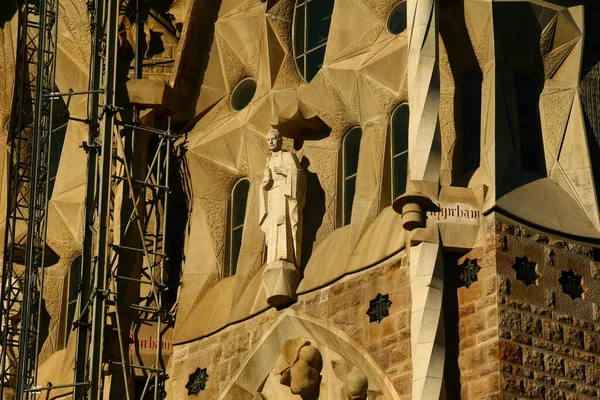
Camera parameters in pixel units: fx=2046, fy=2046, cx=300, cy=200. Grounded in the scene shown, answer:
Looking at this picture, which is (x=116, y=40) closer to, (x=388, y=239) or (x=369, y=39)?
(x=369, y=39)

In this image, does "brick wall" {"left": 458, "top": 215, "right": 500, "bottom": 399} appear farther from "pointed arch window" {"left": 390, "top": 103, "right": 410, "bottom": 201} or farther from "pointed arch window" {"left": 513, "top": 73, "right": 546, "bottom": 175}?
"pointed arch window" {"left": 390, "top": 103, "right": 410, "bottom": 201}

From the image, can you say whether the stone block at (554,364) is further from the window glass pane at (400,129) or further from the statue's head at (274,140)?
the statue's head at (274,140)

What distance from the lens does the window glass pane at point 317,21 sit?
86.8ft

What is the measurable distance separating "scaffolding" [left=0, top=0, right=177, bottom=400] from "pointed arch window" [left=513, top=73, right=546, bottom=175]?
5.67 m

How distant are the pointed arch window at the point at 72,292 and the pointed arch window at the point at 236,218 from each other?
279 cm

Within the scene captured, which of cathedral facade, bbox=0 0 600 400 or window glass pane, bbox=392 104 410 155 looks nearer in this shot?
cathedral facade, bbox=0 0 600 400

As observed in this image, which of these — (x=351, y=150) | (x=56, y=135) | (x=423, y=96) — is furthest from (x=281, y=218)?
(x=56, y=135)

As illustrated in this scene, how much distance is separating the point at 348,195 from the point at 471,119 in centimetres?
231

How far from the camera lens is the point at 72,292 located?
28750 mm

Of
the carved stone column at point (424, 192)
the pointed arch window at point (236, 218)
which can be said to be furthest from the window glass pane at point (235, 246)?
the carved stone column at point (424, 192)

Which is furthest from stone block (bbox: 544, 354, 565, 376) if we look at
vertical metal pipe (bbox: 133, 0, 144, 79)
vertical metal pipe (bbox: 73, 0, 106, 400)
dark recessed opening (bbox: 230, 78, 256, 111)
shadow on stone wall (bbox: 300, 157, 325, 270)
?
vertical metal pipe (bbox: 133, 0, 144, 79)

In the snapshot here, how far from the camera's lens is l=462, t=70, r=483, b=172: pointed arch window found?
23.2 metres

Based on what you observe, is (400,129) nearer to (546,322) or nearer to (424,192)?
(424,192)

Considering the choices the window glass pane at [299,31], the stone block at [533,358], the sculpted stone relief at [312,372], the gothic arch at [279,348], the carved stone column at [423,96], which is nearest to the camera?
the stone block at [533,358]
